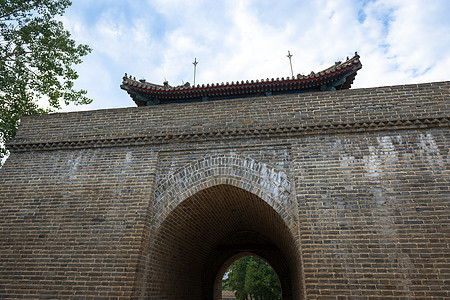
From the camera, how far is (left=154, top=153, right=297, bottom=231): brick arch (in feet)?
17.8

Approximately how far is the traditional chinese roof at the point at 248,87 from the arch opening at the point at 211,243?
343 centimetres

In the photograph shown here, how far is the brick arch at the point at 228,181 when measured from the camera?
5.43 meters

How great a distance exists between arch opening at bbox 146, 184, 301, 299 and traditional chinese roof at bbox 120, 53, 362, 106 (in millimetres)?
3429

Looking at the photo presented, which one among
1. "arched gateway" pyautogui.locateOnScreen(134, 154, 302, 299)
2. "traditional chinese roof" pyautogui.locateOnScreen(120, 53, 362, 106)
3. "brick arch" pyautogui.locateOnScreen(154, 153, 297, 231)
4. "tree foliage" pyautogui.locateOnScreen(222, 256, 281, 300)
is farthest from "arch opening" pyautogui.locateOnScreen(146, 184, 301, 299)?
"tree foliage" pyautogui.locateOnScreen(222, 256, 281, 300)

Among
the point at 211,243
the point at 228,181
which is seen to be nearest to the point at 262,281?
the point at 211,243

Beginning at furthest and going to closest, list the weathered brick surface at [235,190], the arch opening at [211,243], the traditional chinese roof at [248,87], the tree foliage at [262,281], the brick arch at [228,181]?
the tree foliage at [262,281] → the traditional chinese roof at [248,87] → the arch opening at [211,243] → the brick arch at [228,181] → the weathered brick surface at [235,190]

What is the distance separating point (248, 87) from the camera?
803 cm

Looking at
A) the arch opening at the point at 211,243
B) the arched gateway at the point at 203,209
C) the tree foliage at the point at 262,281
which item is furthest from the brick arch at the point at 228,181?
the tree foliage at the point at 262,281

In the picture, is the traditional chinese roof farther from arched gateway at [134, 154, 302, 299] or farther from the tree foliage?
the tree foliage

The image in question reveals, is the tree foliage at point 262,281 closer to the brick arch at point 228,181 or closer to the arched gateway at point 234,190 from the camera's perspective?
the arched gateway at point 234,190

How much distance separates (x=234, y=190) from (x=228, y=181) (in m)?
0.31

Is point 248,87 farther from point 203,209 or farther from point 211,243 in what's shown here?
point 211,243

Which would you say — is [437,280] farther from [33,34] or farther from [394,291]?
[33,34]

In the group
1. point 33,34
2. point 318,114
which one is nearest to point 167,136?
point 318,114
